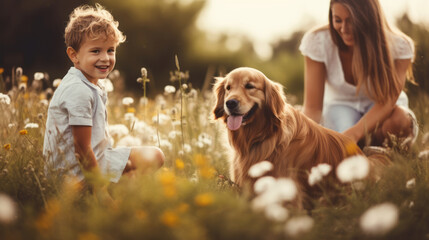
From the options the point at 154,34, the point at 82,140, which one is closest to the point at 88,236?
the point at 82,140

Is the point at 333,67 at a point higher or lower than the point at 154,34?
lower

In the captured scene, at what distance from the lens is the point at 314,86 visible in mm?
4051

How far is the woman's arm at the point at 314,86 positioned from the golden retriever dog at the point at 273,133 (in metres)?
1.13

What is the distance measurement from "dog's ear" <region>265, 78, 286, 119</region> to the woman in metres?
0.98

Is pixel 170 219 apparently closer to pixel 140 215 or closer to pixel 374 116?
pixel 140 215

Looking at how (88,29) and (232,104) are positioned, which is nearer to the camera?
(88,29)

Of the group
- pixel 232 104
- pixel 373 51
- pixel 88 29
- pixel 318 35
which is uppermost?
pixel 88 29

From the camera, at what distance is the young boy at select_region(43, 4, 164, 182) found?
2439 millimetres

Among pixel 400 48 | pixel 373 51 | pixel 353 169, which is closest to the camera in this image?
pixel 353 169

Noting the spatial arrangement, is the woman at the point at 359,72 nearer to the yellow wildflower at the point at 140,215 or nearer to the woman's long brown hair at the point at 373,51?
the woman's long brown hair at the point at 373,51

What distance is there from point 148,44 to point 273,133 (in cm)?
792

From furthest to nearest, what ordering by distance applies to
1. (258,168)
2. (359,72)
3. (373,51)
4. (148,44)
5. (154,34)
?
(154,34), (148,44), (359,72), (373,51), (258,168)

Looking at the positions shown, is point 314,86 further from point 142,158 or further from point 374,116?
point 142,158

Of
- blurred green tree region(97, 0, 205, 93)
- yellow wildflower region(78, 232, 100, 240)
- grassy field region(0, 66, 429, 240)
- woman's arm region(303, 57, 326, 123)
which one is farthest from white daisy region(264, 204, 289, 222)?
blurred green tree region(97, 0, 205, 93)
